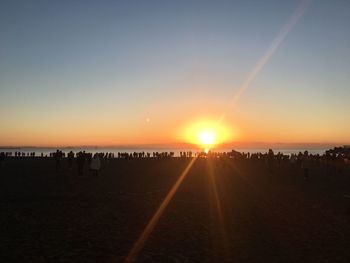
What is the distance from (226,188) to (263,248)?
13.1 meters

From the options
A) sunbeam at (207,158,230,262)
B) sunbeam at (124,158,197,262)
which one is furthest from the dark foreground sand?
sunbeam at (124,158,197,262)

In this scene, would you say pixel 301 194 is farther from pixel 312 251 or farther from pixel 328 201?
pixel 312 251

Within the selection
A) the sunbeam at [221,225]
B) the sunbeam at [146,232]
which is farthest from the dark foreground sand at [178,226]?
the sunbeam at [146,232]

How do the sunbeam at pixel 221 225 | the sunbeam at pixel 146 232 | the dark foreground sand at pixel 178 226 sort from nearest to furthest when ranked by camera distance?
the sunbeam at pixel 146 232, the dark foreground sand at pixel 178 226, the sunbeam at pixel 221 225

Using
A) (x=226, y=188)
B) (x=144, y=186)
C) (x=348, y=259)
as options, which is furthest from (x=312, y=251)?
(x=144, y=186)

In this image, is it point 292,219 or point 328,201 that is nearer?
point 292,219

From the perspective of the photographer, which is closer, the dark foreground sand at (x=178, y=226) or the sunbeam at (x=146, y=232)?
the sunbeam at (x=146, y=232)

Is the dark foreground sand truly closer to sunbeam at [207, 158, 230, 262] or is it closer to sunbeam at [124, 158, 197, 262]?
sunbeam at [207, 158, 230, 262]

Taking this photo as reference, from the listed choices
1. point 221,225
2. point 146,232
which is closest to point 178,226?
point 146,232

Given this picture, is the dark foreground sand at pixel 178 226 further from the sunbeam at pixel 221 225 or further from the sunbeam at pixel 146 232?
the sunbeam at pixel 146 232

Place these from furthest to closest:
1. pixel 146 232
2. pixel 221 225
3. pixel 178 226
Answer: pixel 221 225 → pixel 178 226 → pixel 146 232

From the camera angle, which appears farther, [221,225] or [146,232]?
[221,225]

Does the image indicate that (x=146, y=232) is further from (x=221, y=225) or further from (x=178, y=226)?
(x=221, y=225)

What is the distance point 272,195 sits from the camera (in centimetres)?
2058
